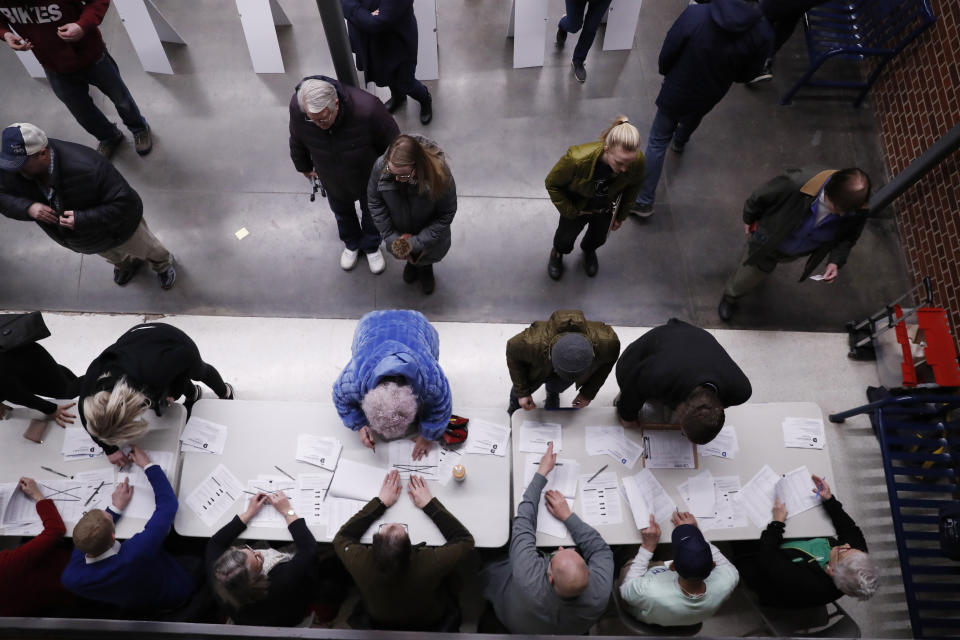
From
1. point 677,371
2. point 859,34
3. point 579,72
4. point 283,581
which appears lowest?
point 283,581

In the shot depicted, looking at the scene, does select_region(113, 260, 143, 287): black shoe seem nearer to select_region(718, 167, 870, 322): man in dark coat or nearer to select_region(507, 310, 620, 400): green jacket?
select_region(507, 310, 620, 400): green jacket

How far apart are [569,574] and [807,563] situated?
134 cm

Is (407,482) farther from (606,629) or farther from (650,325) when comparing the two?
(650,325)

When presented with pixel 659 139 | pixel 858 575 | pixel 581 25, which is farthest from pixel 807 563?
pixel 581 25

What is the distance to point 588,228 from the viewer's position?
4102 mm

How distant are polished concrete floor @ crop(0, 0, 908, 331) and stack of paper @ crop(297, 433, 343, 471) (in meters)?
1.39

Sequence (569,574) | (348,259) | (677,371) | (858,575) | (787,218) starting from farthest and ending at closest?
1. (348,259)
2. (787,218)
3. (677,371)
4. (858,575)
5. (569,574)

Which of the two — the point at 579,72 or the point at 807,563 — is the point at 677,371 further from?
the point at 579,72

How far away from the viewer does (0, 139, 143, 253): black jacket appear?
129 inches

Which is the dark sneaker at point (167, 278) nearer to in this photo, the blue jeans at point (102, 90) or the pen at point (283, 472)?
the blue jeans at point (102, 90)

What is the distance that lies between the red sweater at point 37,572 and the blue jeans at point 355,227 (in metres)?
2.29

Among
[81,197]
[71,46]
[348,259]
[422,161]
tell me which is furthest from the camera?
[348,259]

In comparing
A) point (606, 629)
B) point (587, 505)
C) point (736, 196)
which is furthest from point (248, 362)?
point (736, 196)

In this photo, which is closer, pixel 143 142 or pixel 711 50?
pixel 711 50
